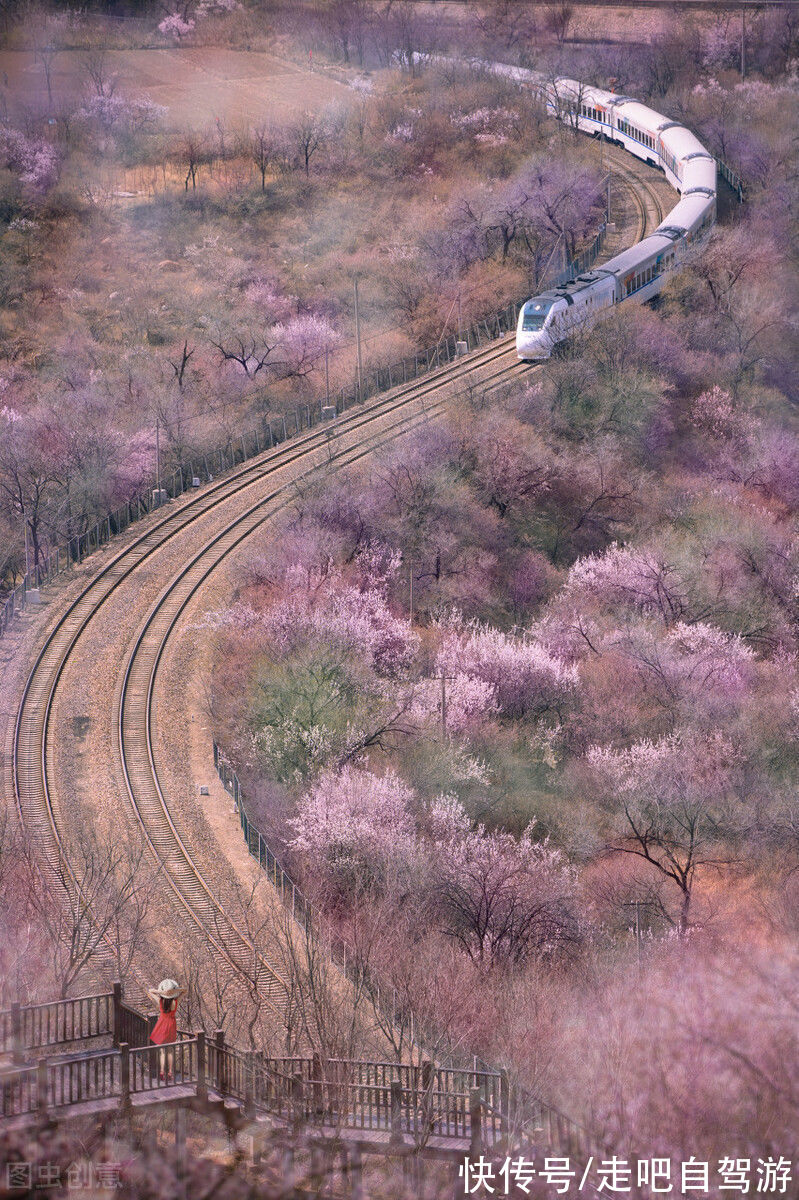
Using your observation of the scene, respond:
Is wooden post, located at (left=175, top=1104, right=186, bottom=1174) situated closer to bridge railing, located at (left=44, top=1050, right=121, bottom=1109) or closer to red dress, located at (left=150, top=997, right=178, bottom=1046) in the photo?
bridge railing, located at (left=44, top=1050, right=121, bottom=1109)

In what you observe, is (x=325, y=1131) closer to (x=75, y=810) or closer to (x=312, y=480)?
(x=75, y=810)

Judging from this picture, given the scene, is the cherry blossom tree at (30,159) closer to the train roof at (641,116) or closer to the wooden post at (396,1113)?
the train roof at (641,116)

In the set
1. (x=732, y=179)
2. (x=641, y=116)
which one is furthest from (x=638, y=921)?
(x=641, y=116)

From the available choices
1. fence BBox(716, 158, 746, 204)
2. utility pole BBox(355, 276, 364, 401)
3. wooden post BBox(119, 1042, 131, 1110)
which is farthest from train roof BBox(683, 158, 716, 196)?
wooden post BBox(119, 1042, 131, 1110)

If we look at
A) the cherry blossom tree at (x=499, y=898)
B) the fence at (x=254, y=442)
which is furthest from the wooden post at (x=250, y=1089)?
the fence at (x=254, y=442)

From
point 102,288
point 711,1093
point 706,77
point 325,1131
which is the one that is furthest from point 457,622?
point 706,77
